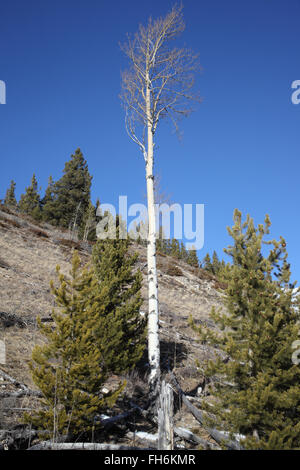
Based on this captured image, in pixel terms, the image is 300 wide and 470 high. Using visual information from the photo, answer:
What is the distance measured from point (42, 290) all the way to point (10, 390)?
23.9 feet

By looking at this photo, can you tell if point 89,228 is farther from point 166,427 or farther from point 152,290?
point 166,427

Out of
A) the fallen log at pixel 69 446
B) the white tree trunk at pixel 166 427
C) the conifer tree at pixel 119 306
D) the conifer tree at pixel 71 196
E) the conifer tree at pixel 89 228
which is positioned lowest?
the fallen log at pixel 69 446

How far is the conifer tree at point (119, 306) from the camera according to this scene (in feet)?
25.8

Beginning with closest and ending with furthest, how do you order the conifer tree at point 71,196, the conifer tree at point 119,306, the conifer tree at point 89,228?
the conifer tree at point 119,306 → the conifer tree at point 89,228 → the conifer tree at point 71,196

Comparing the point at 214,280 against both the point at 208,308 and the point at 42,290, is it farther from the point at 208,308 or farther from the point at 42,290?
the point at 42,290

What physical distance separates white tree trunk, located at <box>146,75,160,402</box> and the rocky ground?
793 millimetres

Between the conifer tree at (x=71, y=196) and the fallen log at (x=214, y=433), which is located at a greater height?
the conifer tree at (x=71, y=196)

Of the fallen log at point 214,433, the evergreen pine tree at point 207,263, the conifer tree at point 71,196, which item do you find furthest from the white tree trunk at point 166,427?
the evergreen pine tree at point 207,263

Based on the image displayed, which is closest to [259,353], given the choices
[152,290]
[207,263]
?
[152,290]

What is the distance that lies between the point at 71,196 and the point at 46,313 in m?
25.2

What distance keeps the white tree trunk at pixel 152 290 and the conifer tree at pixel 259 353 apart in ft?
8.05

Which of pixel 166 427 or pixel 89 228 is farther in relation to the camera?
pixel 89 228

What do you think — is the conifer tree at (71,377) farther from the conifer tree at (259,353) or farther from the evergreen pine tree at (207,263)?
the evergreen pine tree at (207,263)

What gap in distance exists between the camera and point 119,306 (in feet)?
30.0
